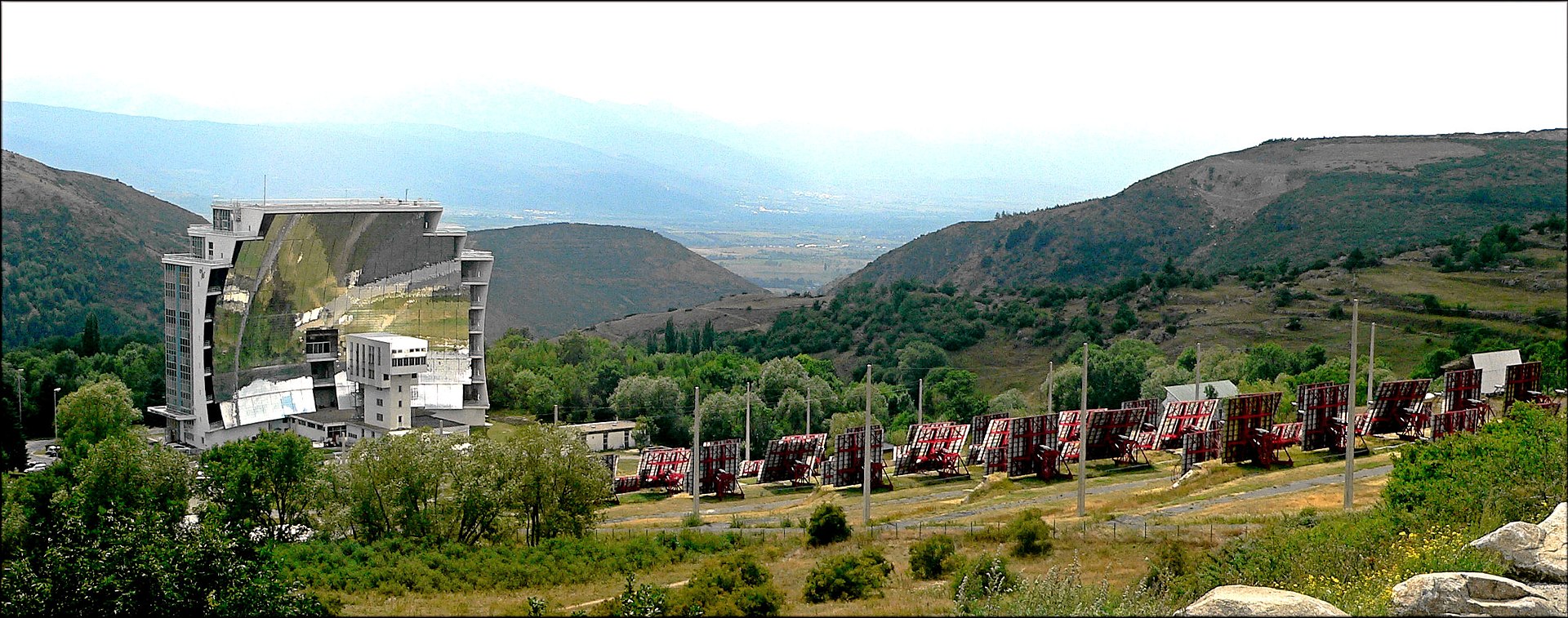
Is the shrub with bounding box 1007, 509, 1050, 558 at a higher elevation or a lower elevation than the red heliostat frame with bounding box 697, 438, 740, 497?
higher

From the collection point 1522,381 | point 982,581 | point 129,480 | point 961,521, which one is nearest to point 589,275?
point 129,480

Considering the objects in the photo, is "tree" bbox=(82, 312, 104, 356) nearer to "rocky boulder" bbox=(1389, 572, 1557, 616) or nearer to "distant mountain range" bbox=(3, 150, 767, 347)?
"distant mountain range" bbox=(3, 150, 767, 347)

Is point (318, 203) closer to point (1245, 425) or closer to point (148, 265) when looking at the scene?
point (1245, 425)

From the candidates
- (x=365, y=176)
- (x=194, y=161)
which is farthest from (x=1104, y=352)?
(x=194, y=161)

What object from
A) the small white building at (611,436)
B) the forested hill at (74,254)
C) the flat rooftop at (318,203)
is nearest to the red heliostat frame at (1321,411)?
the small white building at (611,436)

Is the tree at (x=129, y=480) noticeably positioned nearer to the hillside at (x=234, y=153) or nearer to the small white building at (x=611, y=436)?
the small white building at (x=611, y=436)

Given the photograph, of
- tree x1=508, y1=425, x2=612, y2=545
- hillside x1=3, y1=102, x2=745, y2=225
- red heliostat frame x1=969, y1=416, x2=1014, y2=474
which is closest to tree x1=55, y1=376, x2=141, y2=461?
tree x1=508, y1=425, x2=612, y2=545

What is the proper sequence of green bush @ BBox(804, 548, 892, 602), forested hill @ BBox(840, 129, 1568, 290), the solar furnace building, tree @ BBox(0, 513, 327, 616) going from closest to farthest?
tree @ BBox(0, 513, 327, 616) < green bush @ BBox(804, 548, 892, 602) < the solar furnace building < forested hill @ BBox(840, 129, 1568, 290)
